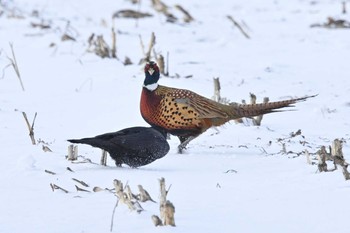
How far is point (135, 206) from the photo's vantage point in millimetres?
3908

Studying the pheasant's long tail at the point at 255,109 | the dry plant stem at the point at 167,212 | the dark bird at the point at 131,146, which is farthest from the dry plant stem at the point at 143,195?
the pheasant's long tail at the point at 255,109

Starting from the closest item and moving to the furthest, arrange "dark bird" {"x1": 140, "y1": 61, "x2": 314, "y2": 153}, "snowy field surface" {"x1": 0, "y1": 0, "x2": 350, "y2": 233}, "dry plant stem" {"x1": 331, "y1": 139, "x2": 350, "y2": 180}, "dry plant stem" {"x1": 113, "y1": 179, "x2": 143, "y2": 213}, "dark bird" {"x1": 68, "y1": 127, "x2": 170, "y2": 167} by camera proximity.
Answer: "dry plant stem" {"x1": 113, "y1": 179, "x2": 143, "y2": 213}, "snowy field surface" {"x1": 0, "y1": 0, "x2": 350, "y2": 233}, "dry plant stem" {"x1": 331, "y1": 139, "x2": 350, "y2": 180}, "dark bird" {"x1": 68, "y1": 127, "x2": 170, "y2": 167}, "dark bird" {"x1": 140, "y1": 61, "x2": 314, "y2": 153}

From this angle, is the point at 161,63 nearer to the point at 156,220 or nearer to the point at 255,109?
the point at 255,109

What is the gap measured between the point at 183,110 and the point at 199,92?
2.02m

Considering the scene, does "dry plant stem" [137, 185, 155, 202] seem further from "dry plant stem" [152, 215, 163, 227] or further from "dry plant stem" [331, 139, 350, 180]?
"dry plant stem" [331, 139, 350, 180]

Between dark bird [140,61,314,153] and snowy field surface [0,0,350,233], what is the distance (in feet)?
0.51

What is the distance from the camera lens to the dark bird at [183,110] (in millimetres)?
6016

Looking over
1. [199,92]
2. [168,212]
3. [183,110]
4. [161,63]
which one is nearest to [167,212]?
[168,212]

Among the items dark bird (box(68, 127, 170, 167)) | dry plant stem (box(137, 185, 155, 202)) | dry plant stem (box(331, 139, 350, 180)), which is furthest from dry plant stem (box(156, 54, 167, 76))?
dry plant stem (box(137, 185, 155, 202))

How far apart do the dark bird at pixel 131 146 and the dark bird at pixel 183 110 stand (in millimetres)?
745

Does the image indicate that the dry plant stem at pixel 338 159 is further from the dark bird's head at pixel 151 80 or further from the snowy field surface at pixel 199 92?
the dark bird's head at pixel 151 80

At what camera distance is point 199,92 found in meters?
8.07

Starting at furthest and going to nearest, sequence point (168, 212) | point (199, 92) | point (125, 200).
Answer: point (199, 92) → point (125, 200) → point (168, 212)

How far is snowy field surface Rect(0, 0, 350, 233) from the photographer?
4012 millimetres
